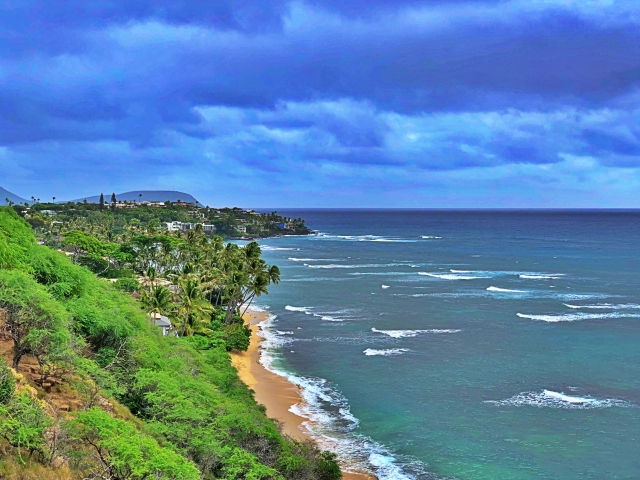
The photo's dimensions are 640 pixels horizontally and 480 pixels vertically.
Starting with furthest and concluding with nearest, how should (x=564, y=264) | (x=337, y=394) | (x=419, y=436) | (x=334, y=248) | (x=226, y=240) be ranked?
(x=226, y=240), (x=334, y=248), (x=564, y=264), (x=337, y=394), (x=419, y=436)

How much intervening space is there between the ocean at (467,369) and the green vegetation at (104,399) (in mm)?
6595

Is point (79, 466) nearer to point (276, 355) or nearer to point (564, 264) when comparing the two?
point (276, 355)

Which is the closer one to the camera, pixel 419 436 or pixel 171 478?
pixel 171 478

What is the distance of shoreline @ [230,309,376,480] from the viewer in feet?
97.4

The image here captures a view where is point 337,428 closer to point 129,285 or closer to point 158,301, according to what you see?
point 158,301

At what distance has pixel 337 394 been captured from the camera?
1419 inches

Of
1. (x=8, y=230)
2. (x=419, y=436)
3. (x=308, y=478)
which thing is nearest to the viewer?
(x=308, y=478)

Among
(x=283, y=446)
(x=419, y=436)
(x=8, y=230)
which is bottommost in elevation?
(x=419, y=436)

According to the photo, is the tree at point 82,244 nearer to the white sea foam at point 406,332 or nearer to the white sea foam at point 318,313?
the white sea foam at point 318,313

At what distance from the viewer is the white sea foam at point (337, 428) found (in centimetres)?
2666

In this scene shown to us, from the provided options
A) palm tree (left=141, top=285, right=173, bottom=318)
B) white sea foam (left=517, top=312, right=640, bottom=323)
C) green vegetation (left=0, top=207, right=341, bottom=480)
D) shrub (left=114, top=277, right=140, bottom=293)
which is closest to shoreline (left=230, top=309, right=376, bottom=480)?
green vegetation (left=0, top=207, right=341, bottom=480)

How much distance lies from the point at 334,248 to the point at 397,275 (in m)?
52.2

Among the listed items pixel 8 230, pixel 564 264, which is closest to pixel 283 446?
pixel 8 230

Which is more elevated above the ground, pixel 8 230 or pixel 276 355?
pixel 8 230
